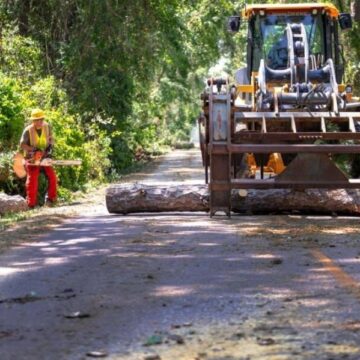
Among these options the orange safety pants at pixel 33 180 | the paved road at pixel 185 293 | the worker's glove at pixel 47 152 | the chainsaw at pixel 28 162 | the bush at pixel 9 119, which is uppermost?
the bush at pixel 9 119

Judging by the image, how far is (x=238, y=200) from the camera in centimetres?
1404

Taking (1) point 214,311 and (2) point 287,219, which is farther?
(2) point 287,219

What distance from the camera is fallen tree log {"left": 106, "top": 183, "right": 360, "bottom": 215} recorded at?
45.2 feet

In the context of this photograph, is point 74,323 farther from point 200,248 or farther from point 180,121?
point 180,121

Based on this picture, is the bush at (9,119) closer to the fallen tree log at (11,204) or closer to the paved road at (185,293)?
the fallen tree log at (11,204)

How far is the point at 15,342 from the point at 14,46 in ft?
63.3

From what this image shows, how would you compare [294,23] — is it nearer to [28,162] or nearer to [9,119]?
[28,162]

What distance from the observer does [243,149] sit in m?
13.2

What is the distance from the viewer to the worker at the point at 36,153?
16266 mm

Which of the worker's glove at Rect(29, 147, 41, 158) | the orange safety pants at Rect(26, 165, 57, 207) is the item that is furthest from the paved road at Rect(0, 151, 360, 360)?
the worker's glove at Rect(29, 147, 41, 158)

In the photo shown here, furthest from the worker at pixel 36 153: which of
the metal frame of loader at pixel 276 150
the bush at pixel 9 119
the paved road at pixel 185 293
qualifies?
the paved road at pixel 185 293

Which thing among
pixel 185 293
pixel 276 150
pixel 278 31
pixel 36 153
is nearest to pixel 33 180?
pixel 36 153

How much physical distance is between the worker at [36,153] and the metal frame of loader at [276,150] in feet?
12.3

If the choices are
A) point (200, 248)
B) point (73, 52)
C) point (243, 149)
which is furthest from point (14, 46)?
point (200, 248)
